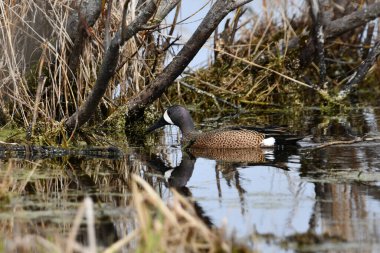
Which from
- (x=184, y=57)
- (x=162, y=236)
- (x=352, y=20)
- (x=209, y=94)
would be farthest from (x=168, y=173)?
(x=352, y=20)

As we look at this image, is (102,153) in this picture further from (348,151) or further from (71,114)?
(348,151)

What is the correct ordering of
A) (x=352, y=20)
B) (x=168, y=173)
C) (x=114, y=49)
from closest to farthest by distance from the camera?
(x=114, y=49), (x=168, y=173), (x=352, y=20)

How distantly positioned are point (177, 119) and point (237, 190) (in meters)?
3.25

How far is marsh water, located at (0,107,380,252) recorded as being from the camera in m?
4.71

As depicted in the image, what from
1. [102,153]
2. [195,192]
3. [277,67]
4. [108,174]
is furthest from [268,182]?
[277,67]

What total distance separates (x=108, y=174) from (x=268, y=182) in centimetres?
125

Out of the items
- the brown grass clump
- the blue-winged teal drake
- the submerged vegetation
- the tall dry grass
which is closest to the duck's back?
the blue-winged teal drake

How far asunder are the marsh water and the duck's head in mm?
213

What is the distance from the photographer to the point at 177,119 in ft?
30.3

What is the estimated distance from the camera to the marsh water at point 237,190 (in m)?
4.71

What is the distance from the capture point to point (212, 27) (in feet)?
26.2

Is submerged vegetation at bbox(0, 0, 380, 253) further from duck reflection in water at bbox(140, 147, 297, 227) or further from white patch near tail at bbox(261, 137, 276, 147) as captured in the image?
white patch near tail at bbox(261, 137, 276, 147)

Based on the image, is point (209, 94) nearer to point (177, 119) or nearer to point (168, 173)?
point (177, 119)

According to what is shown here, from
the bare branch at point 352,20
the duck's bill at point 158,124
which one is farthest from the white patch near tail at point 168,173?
the bare branch at point 352,20
